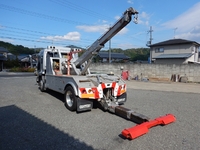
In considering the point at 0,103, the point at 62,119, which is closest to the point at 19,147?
the point at 62,119

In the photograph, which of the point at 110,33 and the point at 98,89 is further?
the point at 110,33

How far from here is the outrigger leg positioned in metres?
3.25

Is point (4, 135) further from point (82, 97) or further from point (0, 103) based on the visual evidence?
point (0, 103)

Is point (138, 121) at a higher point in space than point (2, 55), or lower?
lower

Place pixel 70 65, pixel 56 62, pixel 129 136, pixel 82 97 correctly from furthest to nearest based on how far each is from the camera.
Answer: pixel 56 62, pixel 70 65, pixel 82 97, pixel 129 136

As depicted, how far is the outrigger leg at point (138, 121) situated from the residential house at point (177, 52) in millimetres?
24250

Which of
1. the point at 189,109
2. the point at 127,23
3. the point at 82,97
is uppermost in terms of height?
the point at 127,23

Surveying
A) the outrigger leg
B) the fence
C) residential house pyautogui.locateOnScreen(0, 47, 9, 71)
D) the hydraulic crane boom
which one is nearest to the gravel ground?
the outrigger leg

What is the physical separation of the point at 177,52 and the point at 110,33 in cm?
2669

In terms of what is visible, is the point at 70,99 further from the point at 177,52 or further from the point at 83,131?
the point at 177,52

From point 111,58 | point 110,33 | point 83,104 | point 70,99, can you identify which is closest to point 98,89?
point 83,104

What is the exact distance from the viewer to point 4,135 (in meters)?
3.43

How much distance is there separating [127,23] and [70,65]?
3.16 metres

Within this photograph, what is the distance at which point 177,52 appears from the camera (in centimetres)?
2777
